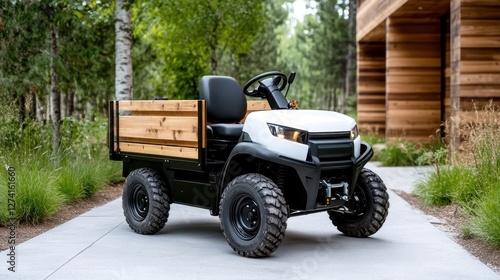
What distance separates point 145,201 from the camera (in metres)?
7.30

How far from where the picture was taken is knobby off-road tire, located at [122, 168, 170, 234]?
275 inches

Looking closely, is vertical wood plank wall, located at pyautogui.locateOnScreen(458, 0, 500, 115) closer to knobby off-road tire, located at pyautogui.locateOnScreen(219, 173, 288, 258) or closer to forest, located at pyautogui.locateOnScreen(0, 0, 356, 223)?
forest, located at pyautogui.locateOnScreen(0, 0, 356, 223)

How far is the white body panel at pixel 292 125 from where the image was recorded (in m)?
5.92

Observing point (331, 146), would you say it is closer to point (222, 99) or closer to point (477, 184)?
point (222, 99)

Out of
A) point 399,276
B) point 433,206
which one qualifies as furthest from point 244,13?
point 399,276

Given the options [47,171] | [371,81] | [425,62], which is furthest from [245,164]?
[371,81]

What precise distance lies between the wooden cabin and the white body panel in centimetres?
586

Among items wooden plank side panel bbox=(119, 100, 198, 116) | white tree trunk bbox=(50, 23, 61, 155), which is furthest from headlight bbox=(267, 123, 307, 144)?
white tree trunk bbox=(50, 23, 61, 155)

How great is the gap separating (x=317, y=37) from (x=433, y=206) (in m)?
33.3

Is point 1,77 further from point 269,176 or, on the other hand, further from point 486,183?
point 486,183

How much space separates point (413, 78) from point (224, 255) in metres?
12.2

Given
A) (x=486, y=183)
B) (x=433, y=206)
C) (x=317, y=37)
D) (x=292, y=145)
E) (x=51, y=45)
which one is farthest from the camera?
(x=317, y=37)

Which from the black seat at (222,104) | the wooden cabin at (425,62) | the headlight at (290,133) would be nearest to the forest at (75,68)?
the black seat at (222,104)

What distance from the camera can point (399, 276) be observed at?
5.32 m
